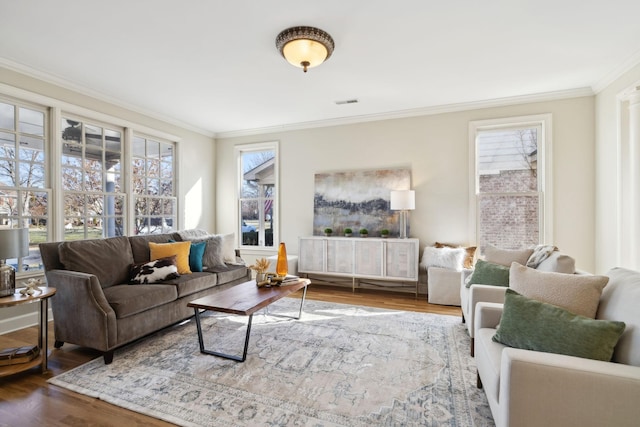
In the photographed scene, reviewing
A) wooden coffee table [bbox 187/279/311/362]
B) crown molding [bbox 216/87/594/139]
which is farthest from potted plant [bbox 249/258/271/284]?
crown molding [bbox 216/87/594/139]

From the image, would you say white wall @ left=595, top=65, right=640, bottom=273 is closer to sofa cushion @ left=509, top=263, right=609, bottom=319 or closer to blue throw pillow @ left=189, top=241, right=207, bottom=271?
sofa cushion @ left=509, top=263, right=609, bottom=319

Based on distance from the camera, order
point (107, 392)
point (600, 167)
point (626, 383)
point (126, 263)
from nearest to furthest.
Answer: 1. point (626, 383)
2. point (107, 392)
3. point (126, 263)
4. point (600, 167)

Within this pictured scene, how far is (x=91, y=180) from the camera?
3.92 meters

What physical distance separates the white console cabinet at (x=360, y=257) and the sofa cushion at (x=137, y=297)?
7.41 ft

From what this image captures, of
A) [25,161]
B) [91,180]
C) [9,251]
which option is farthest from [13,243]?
[91,180]

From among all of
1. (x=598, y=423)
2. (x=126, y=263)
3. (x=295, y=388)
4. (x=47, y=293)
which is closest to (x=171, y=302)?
(x=126, y=263)

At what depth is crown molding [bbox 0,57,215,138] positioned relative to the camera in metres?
3.11

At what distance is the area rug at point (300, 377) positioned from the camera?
5.86ft

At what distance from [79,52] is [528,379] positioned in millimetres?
4170

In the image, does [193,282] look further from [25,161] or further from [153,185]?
[153,185]

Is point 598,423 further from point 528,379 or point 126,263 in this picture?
point 126,263

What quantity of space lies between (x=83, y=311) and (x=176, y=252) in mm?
1147

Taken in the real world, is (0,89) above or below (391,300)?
above

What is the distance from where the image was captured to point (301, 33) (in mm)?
2531
